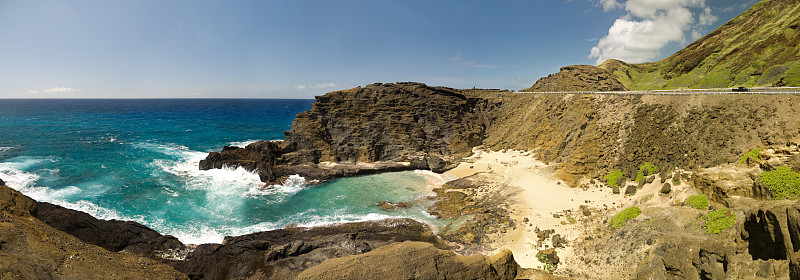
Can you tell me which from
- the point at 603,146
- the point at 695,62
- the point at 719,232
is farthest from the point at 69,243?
the point at 695,62

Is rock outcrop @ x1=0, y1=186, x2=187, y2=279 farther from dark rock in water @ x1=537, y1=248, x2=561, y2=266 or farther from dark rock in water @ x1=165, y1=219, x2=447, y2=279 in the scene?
dark rock in water @ x1=537, y1=248, x2=561, y2=266

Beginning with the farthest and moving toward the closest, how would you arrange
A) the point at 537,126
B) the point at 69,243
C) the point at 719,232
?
the point at 537,126
the point at 719,232
the point at 69,243

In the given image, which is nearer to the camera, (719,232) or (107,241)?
(719,232)

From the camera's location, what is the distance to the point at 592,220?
72.7ft

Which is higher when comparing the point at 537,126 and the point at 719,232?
the point at 537,126

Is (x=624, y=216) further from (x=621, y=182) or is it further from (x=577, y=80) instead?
(x=577, y=80)

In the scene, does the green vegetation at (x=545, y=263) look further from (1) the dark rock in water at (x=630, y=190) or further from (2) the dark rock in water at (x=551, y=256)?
(1) the dark rock in water at (x=630, y=190)

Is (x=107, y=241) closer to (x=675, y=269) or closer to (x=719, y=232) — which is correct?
(x=675, y=269)

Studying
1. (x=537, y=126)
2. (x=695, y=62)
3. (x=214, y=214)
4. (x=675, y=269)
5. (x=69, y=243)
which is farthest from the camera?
(x=695, y=62)

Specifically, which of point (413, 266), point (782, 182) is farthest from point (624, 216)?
point (413, 266)

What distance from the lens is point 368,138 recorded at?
4616 centimetres

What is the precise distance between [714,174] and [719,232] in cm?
513

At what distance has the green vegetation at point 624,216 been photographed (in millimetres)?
19616

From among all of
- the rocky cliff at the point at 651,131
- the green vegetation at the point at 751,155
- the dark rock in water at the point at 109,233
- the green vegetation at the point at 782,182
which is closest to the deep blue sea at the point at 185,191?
the dark rock in water at the point at 109,233
